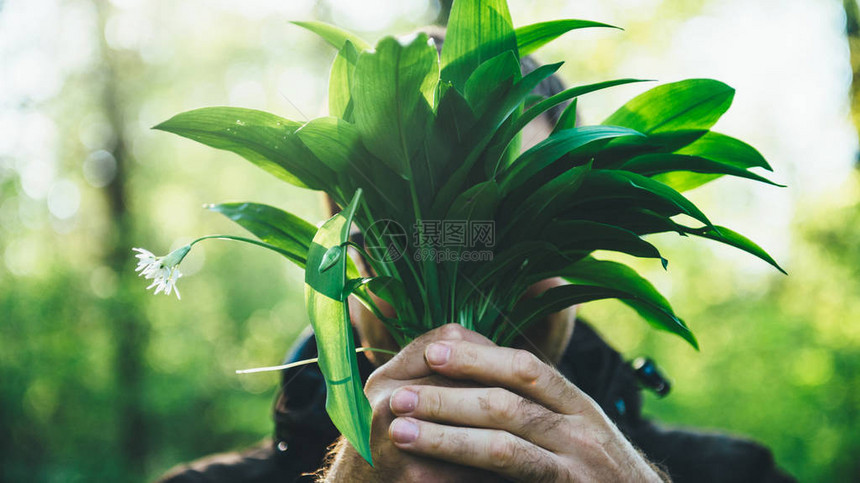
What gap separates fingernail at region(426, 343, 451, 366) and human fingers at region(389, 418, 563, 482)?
96mm

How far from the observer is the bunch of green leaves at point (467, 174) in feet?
2.49

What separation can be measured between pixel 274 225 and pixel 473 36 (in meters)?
0.48

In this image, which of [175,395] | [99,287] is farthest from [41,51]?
[175,395]

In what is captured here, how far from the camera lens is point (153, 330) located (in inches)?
307

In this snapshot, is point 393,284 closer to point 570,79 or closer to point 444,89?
point 444,89

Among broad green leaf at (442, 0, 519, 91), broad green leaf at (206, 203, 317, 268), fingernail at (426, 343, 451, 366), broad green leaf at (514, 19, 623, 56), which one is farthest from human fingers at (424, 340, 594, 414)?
broad green leaf at (514, 19, 623, 56)

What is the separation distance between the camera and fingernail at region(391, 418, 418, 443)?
82 cm

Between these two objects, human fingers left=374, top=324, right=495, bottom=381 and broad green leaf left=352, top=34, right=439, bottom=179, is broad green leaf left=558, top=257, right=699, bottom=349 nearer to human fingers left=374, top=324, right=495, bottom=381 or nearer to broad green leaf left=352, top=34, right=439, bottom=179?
human fingers left=374, top=324, right=495, bottom=381

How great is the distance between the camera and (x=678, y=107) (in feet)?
3.11

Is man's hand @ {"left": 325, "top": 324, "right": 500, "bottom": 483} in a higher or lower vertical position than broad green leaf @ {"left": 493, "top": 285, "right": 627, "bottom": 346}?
lower

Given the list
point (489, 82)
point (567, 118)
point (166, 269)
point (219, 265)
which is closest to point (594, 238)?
point (567, 118)

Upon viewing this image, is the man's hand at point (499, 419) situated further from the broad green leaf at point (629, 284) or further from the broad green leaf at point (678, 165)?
the broad green leaf at point (678, 165)

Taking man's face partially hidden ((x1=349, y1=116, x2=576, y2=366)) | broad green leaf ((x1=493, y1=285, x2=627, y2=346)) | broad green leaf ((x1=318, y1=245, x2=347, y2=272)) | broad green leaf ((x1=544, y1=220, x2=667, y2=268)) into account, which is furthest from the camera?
man's face partially hidden ((x1=349, y1=116, x2=576, y2=366))

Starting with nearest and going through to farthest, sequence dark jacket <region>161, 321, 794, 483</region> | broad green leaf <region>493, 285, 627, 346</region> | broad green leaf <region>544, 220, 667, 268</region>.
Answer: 1. broad green leaf <region>544, 220, 667, 268</region>
2. broad green leaf <region>493, 285, 627, 346</region>
3. dark jacket <region>161, 321, 794, 483</region>
